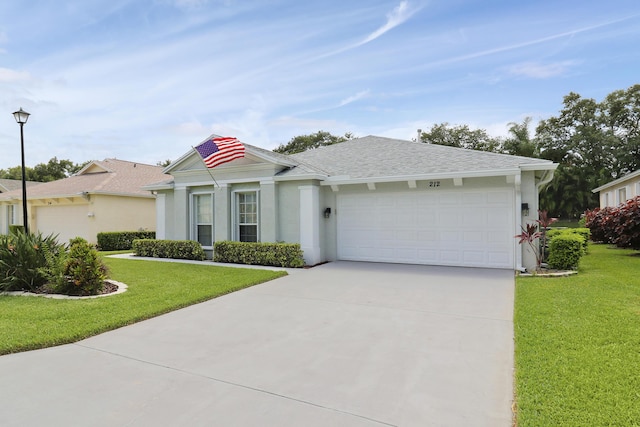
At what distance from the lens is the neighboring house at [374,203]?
9.45 meters

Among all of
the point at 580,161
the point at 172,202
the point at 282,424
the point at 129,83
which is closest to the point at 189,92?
the point at 129,83

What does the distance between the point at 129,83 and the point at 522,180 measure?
12903 millimetres

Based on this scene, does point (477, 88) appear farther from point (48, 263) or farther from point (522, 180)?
point (48, 263)

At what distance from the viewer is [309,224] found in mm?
10719

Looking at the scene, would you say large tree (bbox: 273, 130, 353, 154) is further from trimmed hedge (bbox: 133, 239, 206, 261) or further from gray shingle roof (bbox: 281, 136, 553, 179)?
trimmed hedge (bbox: 133, 239, 206, 261)

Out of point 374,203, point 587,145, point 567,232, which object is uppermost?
point 587,145

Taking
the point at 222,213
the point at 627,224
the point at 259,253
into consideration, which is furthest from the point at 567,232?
the point at 222,213

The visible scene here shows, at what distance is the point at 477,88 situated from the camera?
14.8 meters

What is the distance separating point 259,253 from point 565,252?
830 centimetres

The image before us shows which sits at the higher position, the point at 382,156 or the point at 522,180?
the point at 382,156

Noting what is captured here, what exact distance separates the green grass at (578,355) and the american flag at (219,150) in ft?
27.7

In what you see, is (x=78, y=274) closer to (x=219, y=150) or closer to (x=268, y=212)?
(x=219, y=150)

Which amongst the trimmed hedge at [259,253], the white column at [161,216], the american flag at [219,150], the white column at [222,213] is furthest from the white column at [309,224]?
the white column at [161,216]

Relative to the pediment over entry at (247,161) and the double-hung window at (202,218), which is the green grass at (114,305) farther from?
the pediment over entry at (247,161)
